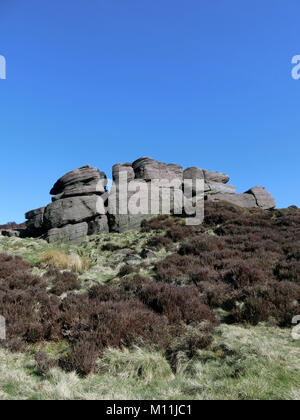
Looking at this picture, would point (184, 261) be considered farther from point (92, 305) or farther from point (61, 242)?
point (61, 242)

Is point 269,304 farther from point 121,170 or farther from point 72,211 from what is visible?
point 121,170

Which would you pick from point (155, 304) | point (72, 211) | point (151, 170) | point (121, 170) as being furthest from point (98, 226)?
point (155, 304)

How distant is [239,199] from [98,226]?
65.7ft

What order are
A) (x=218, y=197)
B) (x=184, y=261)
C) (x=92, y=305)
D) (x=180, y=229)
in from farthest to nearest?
(x=218, y=197) → (x=180, y=229) → (x=184, y=261) → (x=92, y=305)

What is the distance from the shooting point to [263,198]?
35688 mm

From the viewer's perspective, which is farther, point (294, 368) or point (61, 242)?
point (61, 242)

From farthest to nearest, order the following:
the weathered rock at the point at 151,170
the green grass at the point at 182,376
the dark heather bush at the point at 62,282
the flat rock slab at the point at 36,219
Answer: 1. the weathered rock at the point at 151,170
2. the flat rock slab at the point at 36,219
3. the dark heather bush at the point at 62,282
4. the green grass at the point at 182,376

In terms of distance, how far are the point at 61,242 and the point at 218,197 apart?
20252 millimetres

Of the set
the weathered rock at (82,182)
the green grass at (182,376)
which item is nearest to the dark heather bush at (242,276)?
the green grass at (182,376)

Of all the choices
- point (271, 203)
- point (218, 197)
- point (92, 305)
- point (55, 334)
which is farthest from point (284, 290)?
point (271, 203)

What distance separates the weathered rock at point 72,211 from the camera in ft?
80.4

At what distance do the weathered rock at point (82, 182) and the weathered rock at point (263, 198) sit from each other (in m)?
20.7

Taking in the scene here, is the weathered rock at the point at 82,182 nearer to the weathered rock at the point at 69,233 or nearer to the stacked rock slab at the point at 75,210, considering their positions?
the stacked rock slab at the point at 75,210
